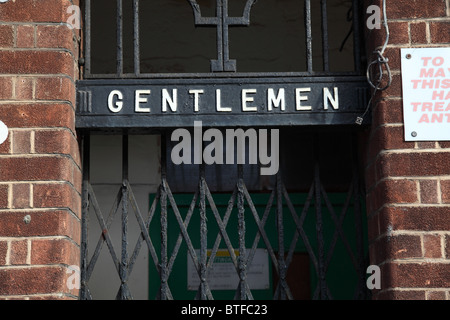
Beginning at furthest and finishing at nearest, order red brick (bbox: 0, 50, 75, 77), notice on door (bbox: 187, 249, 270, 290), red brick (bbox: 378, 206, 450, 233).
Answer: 1. notice on door (bbox: 187, 249, 270, 290)
2. red brick (bbox: 0, 50, 75, 77)
3. red brick (bbox: 378, 206, 450, 233)

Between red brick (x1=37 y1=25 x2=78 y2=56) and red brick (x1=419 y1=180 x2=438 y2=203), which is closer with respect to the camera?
red brick (x1=419 y1=180 x2=438 y2=203)

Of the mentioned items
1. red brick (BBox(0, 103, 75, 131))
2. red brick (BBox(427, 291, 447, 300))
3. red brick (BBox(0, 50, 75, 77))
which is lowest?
red brick (BBox(427, 291, 447, 300))

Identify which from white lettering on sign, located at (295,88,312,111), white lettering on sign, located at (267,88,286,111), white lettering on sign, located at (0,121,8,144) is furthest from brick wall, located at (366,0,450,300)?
white lettering on sign, located at (0,121,8,144)

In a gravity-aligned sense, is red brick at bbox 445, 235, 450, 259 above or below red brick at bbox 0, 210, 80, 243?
below

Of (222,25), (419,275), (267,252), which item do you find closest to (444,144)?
(419,275)

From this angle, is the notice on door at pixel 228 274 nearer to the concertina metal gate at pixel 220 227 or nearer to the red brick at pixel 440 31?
the concertina metal gate at pixel 220 227

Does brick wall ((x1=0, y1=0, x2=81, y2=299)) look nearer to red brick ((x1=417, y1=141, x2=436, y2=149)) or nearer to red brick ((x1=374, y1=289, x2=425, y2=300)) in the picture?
red brick ((x1=374, y1=289, x2=425, y2=300))

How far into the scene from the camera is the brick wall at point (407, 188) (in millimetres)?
3078

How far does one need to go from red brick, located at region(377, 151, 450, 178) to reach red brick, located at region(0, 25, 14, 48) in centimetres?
175

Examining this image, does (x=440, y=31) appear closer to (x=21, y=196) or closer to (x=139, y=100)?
(x=139, y=100)

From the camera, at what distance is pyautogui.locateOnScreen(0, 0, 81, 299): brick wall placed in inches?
120

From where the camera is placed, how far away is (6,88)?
321 cm

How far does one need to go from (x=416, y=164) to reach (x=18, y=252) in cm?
176

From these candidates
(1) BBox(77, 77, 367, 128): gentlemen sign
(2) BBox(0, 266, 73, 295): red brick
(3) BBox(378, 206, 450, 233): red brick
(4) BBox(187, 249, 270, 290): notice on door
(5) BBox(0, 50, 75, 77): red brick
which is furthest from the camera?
(4) BBox(187, 249, 270, 290): notice on door
